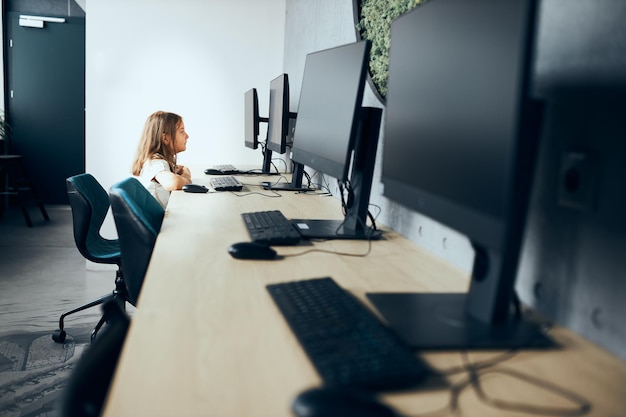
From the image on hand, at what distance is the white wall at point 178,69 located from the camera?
4.18 meters

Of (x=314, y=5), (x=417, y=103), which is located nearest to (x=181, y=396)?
(x=417, y=103)

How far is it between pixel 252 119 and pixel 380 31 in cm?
154

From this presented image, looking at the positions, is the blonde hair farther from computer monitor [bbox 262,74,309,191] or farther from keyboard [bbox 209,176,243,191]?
computer monitor [bbox 262,74,309,191]

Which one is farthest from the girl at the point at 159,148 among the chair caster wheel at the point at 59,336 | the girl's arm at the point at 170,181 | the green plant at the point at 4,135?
the green plant at the point at 4,135

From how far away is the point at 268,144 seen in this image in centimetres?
305

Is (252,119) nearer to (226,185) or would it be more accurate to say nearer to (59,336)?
(226,185)

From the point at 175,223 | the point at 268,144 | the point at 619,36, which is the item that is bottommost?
the point at 175,223

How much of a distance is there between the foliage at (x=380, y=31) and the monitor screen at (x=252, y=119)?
128cm

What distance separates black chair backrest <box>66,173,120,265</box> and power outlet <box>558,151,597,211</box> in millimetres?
2162

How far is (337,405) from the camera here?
1.82 feet

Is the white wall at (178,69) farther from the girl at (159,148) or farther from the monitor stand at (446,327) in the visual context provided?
the monitor stand at (446,327)

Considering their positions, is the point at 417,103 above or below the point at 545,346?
above

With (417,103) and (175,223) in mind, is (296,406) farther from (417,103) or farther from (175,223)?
(175,223)

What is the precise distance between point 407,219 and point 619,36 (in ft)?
2.95
